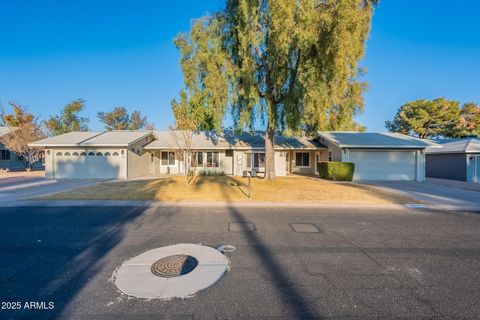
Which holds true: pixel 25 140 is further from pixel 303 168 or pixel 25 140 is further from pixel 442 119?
pixel 442 119

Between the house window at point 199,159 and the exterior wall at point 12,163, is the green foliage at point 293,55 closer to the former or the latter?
Result: the house window at point 199,159

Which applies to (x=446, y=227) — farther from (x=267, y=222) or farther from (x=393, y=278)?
(x=267, y=222)

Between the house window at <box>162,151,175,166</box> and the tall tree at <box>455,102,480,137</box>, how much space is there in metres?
Answer: 43.9

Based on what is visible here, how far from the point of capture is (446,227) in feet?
20.9

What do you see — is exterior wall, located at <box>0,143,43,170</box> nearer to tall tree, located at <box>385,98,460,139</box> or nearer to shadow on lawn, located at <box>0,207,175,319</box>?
shadow on lawn, located at <box>0,207,175,319</box>

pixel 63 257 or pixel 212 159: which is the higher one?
pixel 212 159

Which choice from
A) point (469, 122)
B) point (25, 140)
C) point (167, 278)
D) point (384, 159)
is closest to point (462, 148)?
point (384, 159)

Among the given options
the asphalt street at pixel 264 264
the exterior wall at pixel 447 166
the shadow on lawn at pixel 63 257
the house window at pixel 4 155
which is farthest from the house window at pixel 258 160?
the house window at pixel 4 155

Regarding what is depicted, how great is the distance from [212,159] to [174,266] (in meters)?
17.1

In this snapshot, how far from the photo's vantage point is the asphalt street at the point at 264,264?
9.40ft

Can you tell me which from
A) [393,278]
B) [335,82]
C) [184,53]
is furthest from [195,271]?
[184,53]

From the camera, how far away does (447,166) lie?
62.1 ft

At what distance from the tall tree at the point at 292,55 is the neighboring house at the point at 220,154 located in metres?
4.53

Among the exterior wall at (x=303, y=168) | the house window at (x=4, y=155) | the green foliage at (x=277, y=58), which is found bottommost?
the exterior wall at (x=303, y=168)
